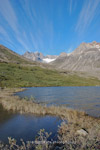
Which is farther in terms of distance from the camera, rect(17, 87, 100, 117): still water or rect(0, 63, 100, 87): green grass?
rect(0, 63, 100, 87): green grass

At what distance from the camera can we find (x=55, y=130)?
1235cm

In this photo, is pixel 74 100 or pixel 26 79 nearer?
pixel 74 100

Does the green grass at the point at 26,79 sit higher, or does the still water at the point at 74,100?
the green grass at the point at 26,79

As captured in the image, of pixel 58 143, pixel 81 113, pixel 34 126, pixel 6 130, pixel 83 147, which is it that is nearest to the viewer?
pixel 83 147

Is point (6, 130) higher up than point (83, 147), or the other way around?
point (83, 147)

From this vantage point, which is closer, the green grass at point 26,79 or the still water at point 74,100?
the still water at point 74,100

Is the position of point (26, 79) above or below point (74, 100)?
above

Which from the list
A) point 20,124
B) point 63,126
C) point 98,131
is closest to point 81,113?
point 63,126

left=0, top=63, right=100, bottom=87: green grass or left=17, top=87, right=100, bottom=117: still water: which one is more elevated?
left=0, top=63, right=100, bottom=87: green grass

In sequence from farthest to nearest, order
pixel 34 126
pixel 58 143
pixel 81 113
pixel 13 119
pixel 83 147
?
pixel 81 113
pixel 13 119
pixel 34 126
pixel 58 143
pixel 83 147

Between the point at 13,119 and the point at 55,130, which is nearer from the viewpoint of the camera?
the point at 55,130

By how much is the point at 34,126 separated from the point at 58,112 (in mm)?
6131

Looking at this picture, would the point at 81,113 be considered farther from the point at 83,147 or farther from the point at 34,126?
the point at 83,147

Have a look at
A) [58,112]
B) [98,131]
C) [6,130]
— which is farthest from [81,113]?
[6,130]
